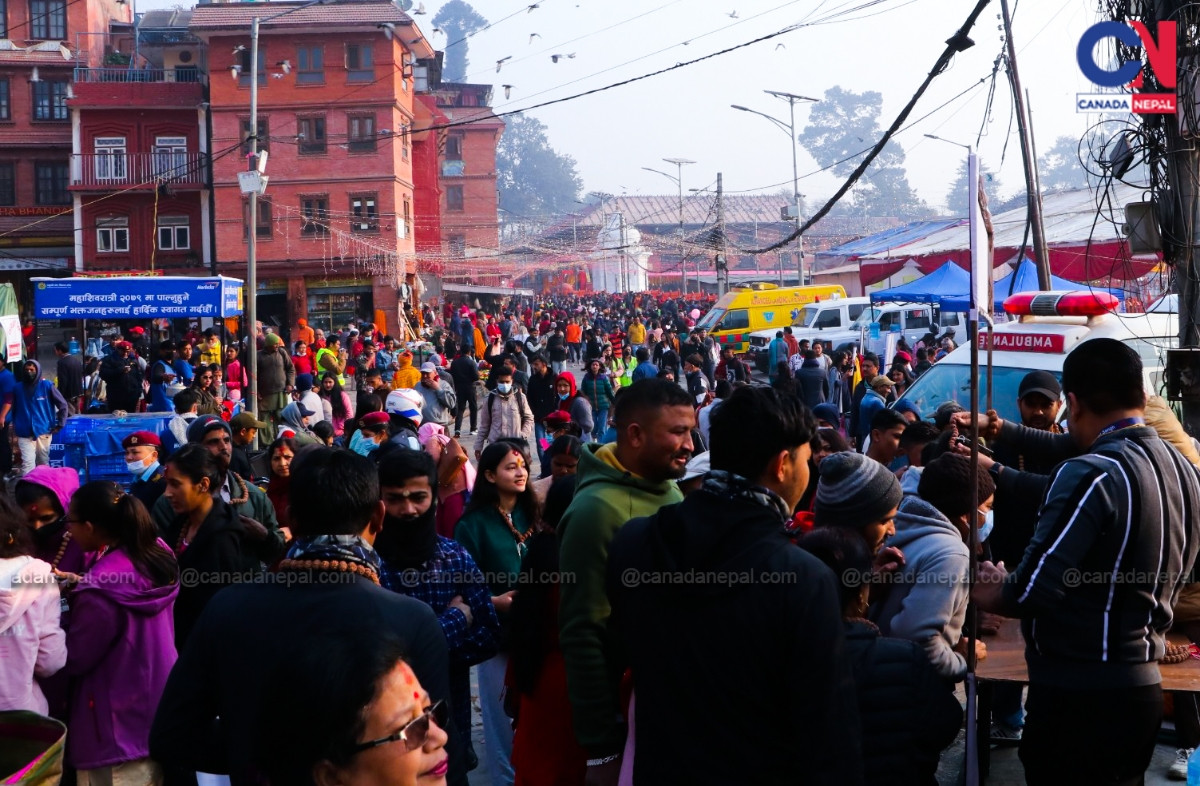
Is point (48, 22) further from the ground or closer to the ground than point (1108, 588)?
further from the ground

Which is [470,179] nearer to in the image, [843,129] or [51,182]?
[51,182]

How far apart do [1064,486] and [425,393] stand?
11536 millimetres

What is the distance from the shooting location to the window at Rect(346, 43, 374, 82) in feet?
146

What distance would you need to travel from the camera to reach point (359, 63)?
44.5 m

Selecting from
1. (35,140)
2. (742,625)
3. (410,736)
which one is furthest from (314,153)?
(410,736)

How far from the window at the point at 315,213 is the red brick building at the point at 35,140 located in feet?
30.9

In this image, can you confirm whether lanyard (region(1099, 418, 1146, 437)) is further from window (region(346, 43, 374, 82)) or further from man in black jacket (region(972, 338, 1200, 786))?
window (region(346, 43, 374, 82))

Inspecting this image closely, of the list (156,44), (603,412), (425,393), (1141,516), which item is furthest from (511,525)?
(156,44)

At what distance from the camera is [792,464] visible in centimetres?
297

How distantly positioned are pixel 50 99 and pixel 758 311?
103 feet

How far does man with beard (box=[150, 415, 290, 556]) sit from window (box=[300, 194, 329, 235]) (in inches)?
1459

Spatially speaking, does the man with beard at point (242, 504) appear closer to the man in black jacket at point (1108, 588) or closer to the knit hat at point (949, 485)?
the knit hat at point (949, 485)

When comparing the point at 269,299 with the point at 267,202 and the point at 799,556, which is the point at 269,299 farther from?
the point at 799,556

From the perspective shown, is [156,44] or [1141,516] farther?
[156,44]
